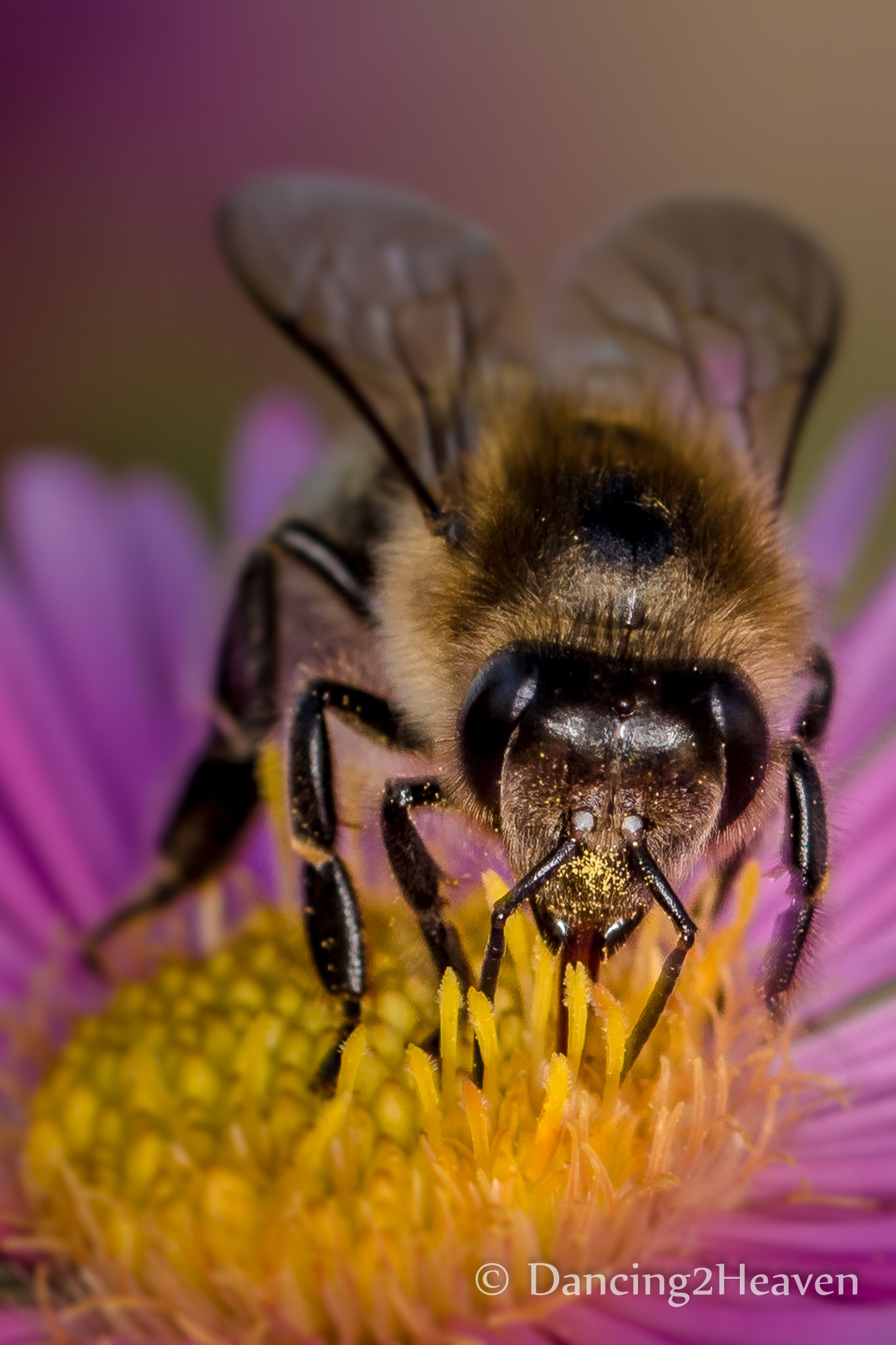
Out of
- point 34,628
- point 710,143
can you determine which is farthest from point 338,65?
point 34,628

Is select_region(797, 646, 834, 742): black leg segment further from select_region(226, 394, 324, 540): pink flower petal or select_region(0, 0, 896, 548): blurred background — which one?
select_region(0, 0, 896, 548): blurred background

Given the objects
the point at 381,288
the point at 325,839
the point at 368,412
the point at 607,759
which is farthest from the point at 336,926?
the point at 381,288

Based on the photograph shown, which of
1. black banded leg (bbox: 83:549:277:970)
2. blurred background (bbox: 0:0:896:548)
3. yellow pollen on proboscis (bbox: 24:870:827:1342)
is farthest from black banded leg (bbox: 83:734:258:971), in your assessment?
blurred background (bbox: 0:0:896:548)

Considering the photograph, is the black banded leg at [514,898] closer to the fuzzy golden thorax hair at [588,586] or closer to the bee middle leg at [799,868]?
the fuzzy golden thorax hair at [588,586]

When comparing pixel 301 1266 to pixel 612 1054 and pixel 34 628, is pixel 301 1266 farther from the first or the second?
pixel 34 628

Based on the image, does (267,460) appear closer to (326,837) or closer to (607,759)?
(326,837)

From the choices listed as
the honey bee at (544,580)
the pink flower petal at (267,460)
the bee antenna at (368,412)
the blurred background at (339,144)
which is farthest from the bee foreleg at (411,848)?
the blurred background at (339,144)

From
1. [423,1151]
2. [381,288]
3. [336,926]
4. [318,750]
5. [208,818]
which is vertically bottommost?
[423,1151]
